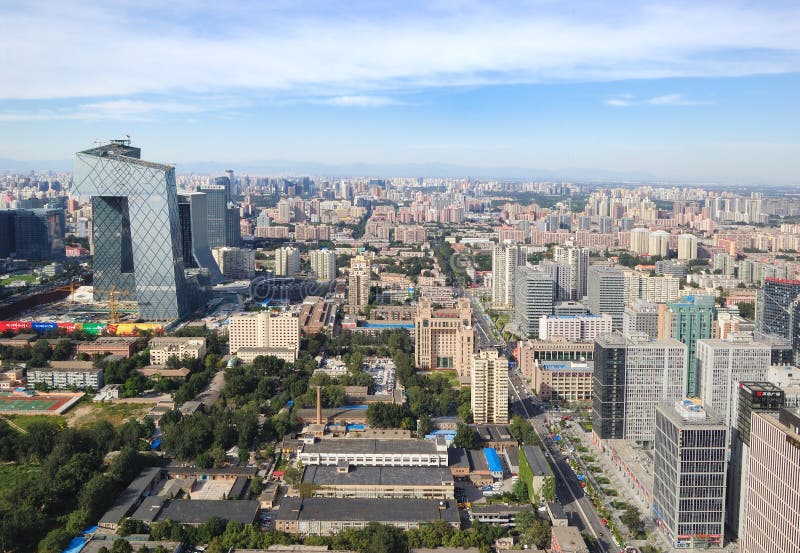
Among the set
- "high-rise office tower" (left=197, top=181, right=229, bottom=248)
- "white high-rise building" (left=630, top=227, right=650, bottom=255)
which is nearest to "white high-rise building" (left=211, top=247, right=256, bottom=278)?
"high-rise office tower" (left=197, top=181, right=229, bottom=248)

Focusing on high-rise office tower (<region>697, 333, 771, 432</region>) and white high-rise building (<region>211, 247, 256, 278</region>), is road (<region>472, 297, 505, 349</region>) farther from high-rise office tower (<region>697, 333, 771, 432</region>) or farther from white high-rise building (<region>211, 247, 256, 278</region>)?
white high-rise building (<region>211, 247, 256, 278</region>)

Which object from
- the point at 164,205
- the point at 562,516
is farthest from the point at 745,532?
the point at 164,205

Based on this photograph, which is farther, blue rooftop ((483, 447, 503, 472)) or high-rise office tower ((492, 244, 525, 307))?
high-rise office tower ((492, 244, 525, 307))

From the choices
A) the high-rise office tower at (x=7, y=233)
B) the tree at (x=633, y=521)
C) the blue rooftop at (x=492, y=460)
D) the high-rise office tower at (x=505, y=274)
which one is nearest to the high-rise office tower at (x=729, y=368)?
the tree at (x=633, y=521)

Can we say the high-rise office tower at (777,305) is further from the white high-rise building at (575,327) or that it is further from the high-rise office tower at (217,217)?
the high-rise office tower at (217,217)

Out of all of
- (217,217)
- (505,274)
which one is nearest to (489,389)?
(505,274)

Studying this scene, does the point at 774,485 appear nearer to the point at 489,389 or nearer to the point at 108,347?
the point at 489,389

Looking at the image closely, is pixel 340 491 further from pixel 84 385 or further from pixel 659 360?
pixel 84 385
